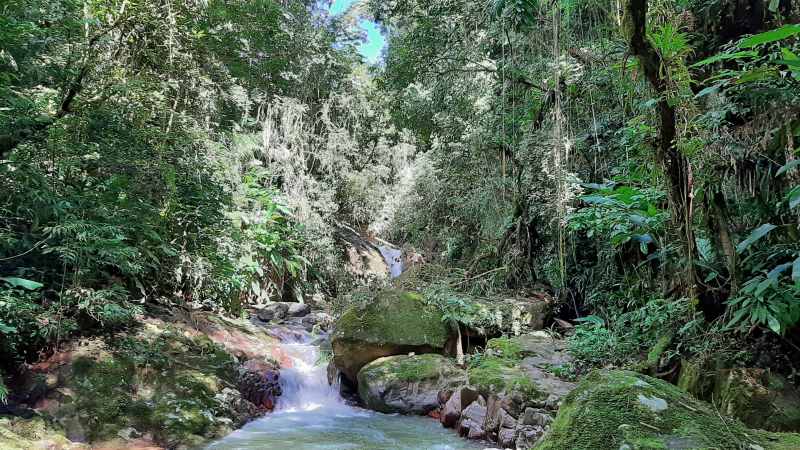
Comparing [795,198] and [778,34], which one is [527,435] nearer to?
[795,198]

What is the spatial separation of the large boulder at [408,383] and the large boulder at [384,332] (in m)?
0.33

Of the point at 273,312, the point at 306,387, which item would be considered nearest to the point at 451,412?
the point at 306,387

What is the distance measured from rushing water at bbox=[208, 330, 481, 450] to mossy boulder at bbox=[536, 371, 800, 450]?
11.7ft

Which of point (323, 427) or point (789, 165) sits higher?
point (789, 165)

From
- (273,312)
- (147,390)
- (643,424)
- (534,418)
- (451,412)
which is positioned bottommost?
(451,412)

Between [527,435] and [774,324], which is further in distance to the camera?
[527,435]

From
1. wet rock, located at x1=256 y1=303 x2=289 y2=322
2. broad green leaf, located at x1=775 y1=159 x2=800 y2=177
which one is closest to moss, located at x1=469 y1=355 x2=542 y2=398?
broad green leaf, located at x1=775 y1=159 x2=800 y2=177

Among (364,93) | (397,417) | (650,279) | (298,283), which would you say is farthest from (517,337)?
(364,93)

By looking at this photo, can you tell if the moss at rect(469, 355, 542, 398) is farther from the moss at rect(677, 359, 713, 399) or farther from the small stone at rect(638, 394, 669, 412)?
the small stone at rect(638, 394, 669, 412)

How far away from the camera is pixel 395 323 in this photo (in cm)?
764

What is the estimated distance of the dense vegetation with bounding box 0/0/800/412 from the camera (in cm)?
368

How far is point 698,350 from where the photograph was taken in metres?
3.90

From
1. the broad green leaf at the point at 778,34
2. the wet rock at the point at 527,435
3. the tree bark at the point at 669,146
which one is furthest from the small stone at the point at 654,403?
the wet rock at the point at 527,435

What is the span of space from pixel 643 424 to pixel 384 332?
5.86 meters
